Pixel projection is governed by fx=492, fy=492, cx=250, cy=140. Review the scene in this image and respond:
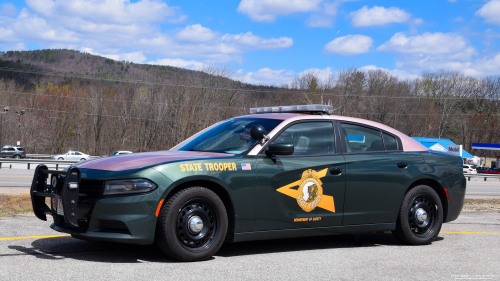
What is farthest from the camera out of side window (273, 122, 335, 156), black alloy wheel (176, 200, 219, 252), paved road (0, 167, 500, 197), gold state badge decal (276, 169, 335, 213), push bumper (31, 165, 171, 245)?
paved road (0, 167, 500, 197)

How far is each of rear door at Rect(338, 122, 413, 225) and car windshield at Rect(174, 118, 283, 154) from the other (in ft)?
3.49

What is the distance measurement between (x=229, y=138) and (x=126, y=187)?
156 centimetres

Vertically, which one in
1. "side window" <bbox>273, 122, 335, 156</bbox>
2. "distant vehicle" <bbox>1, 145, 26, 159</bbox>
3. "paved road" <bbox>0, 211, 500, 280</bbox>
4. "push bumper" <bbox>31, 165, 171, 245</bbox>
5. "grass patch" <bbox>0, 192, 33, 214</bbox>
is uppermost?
"side window" <bbox>273, 122, 335, 156</bbox>

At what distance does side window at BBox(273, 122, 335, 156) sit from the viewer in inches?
225

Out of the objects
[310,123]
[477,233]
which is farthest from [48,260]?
[477,233]

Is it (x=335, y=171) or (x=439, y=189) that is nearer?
(x=335, y=171)

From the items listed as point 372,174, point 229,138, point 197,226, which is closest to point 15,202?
point 229,138

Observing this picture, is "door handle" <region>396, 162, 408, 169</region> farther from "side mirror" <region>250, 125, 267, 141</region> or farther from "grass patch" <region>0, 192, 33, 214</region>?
"grass patch" <region>0, 192, 33, 214</region>

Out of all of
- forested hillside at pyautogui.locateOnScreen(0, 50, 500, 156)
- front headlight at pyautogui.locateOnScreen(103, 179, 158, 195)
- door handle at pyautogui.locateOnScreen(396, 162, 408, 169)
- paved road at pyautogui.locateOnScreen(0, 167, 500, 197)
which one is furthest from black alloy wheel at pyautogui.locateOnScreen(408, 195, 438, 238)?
forested hillside at pyautogui.locateOnScreen(0, 50, 500, 156)

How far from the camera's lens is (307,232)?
560cm

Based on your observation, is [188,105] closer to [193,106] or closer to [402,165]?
[193,106]

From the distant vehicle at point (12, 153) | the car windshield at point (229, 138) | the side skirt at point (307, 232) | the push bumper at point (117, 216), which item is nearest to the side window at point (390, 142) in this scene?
the side skirt at point (307, 232)

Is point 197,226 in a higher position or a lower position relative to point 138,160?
lower

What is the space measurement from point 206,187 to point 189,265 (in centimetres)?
82
